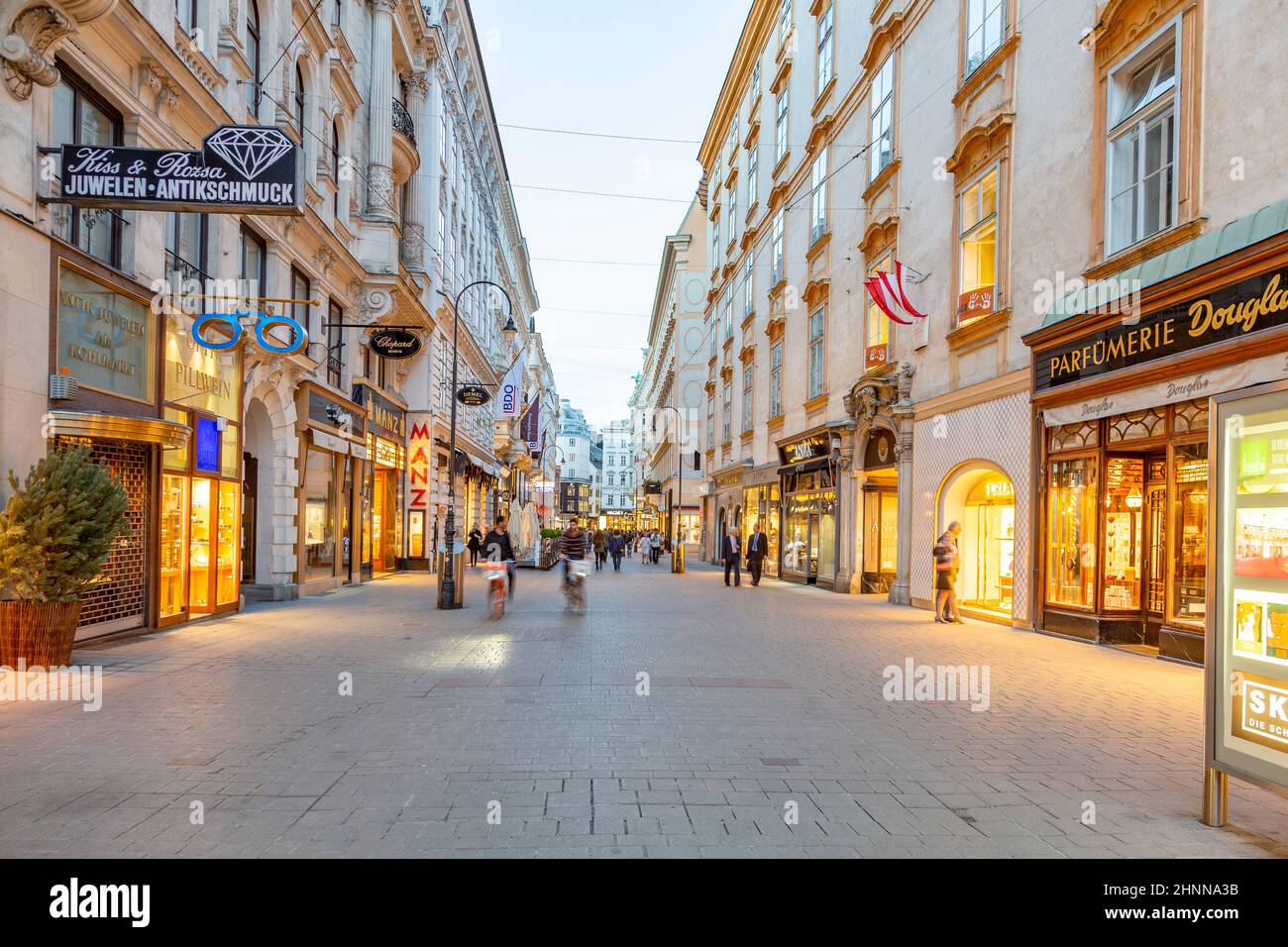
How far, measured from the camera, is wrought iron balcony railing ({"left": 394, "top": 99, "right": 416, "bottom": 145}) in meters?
25.5

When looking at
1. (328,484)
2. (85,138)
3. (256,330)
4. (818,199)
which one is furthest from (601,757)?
(818,199)

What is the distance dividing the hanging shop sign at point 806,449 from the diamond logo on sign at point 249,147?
52.7ft

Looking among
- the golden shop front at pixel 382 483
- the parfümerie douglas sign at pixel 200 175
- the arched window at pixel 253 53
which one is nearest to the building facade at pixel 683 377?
the golden shop front at pixel 382 483

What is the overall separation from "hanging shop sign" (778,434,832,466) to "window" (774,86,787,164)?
10513 mm

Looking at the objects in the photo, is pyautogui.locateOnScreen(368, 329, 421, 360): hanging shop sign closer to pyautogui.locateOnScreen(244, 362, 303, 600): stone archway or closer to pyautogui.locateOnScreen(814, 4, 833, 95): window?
pyautogui.locateOnScreen(244, 362, 303, 600): stone archway

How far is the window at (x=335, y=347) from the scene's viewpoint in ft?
68.5

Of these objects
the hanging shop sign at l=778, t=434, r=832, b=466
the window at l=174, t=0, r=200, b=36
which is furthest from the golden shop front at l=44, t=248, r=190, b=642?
the hanging shop sign at l=778, t=434, r=832, b=466

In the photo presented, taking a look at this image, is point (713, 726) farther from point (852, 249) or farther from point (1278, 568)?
point (852, 249)

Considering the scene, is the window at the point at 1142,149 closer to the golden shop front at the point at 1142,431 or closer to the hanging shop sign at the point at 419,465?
the golden shop front at the point at 1142,431

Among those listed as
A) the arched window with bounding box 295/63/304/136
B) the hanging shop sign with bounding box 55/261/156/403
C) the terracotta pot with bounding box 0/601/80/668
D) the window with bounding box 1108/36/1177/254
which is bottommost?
the terracotta pot with bounding box 0/601/80/668

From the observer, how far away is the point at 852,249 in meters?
23.0

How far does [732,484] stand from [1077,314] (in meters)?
24.8

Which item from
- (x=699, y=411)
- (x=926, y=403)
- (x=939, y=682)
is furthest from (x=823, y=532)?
(x=699, y=411)

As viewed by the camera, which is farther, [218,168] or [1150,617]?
[1150,617]
